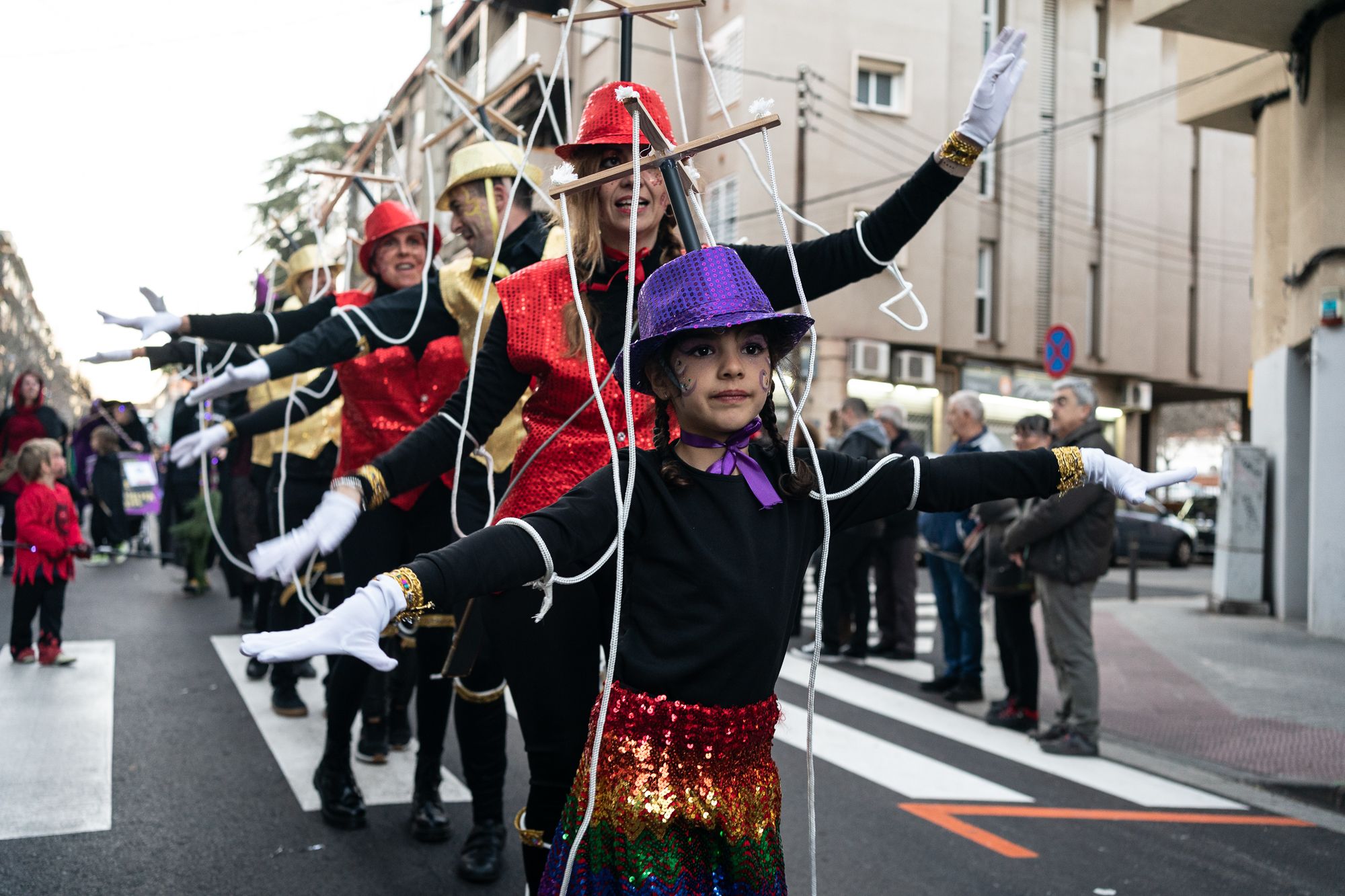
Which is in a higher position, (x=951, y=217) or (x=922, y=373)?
(x=951, y=217)

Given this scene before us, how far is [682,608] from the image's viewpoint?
2473mm

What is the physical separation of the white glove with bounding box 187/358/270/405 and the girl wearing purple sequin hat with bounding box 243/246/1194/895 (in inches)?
70.2

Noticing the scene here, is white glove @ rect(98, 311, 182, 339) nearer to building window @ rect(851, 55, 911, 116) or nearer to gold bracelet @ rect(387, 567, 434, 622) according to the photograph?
gold bracelet @ rect(387, 567, 434, 622)

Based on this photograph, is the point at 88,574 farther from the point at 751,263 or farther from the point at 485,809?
the point at 751,263

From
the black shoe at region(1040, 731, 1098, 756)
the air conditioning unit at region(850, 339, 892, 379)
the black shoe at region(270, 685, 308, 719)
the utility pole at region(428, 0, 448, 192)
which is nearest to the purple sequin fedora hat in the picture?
the black shoe at region(270, 685, 308, 719)

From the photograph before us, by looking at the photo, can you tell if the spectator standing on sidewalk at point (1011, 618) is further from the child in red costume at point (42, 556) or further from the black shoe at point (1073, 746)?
the child in red costume at point (42, 556)

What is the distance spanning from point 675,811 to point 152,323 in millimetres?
2782

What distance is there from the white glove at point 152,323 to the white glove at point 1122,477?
118 inches

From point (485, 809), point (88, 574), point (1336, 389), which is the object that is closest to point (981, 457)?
point (485, 809)

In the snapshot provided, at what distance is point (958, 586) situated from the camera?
8.23 m

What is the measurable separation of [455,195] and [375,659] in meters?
2.88

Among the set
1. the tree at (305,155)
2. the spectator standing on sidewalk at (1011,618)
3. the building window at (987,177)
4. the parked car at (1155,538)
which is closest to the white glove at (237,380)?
the spectator standing on sidewalk at (1011,618)

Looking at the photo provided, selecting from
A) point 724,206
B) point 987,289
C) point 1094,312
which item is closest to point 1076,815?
point 724,206

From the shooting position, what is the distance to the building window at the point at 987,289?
26797 millimetres
